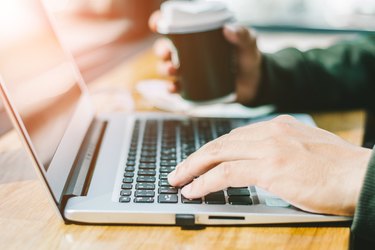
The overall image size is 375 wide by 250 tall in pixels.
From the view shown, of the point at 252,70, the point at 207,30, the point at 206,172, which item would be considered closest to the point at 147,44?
the point at 252,70

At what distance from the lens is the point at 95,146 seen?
69cm

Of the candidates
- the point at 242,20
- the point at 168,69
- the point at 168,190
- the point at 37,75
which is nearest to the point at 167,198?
the point at 168,190

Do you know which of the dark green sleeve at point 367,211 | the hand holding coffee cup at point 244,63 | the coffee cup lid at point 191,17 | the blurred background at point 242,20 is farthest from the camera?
the blurred background at point 242,20

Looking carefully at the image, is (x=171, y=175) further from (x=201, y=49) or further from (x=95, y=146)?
(x=201, y=49)

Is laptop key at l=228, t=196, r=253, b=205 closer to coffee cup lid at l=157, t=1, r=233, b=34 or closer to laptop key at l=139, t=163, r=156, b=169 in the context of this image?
laptop key at l=139, t=163, r=156, b=169

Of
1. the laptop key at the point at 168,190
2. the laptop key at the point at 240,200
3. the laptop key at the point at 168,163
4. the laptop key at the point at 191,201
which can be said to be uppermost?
the laptop key at the point at 168,190

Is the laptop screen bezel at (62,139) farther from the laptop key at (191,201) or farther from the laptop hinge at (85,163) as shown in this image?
the laptop key at (191,201)

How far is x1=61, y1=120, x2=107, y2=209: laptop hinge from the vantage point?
0.55 metres

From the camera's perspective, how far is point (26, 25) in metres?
0.67

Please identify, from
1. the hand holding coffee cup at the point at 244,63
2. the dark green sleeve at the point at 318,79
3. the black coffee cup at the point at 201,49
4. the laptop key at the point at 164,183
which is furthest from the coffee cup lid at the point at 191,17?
the laptop key at the point at 164,183

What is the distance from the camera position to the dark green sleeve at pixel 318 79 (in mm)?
949

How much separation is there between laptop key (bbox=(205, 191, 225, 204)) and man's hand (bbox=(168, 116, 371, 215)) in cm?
1

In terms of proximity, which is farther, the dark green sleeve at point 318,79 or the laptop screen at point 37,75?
the dark green sleeve at point 318,79

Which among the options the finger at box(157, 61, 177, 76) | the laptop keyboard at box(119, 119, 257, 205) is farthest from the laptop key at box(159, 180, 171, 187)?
the finger at box(157, 61, 177, 76)
